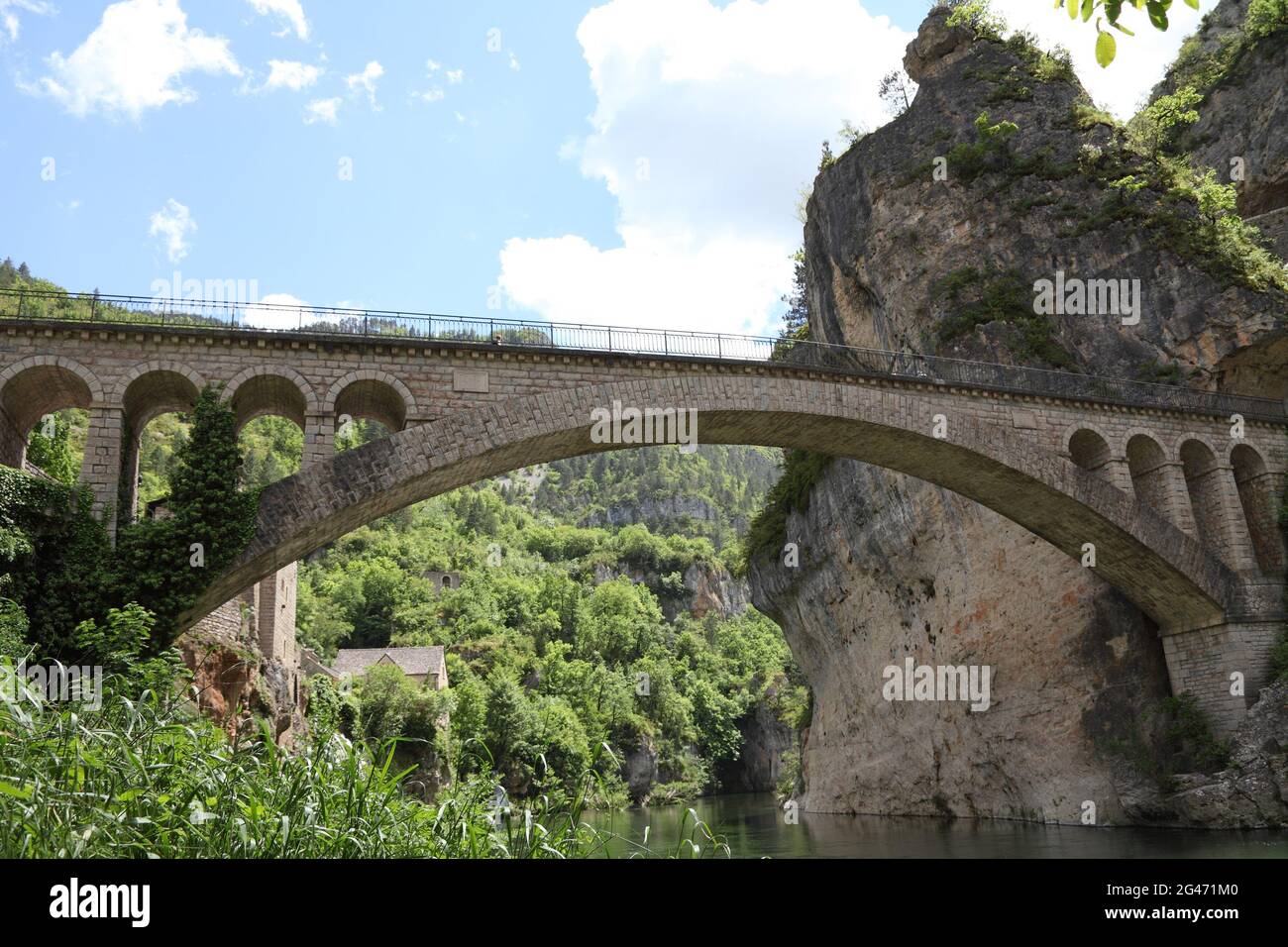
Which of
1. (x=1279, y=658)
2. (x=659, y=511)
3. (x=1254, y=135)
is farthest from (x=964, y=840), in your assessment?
(x=659, y=511)

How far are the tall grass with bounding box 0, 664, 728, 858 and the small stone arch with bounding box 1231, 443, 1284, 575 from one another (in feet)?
75.7

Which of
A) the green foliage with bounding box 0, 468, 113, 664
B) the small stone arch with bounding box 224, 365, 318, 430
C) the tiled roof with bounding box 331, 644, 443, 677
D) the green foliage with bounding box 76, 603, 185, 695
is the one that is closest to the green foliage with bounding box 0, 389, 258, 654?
the green foliage with bounding box 0, 468, 113, 664

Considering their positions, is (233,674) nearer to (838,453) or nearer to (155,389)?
(155,389)

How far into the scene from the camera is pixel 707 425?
2175 centimetres

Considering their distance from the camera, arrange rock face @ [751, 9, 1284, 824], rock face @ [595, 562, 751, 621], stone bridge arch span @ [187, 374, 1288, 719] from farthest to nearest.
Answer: rock face @ [595, 562, 751, 621], rock face @ [751, 9, 1284, 824], stone bridge arch span @ [187, 374, 1288, 719]

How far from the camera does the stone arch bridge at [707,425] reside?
57.3ft

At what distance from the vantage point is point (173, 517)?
1673cm

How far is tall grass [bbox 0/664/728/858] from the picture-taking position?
551cm

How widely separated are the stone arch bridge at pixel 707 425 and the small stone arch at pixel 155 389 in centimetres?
5

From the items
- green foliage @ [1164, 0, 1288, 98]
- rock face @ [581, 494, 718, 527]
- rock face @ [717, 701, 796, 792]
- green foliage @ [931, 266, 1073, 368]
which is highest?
green foliage @ [1164, 0, 1288, 98]

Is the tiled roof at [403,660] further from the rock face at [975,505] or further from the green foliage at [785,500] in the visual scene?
the rock face at [975,505]

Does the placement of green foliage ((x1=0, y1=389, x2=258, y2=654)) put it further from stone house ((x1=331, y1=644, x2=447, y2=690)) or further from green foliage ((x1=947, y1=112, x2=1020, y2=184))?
stone house ((x1=331, y1=644, x2=447, y2=690))
